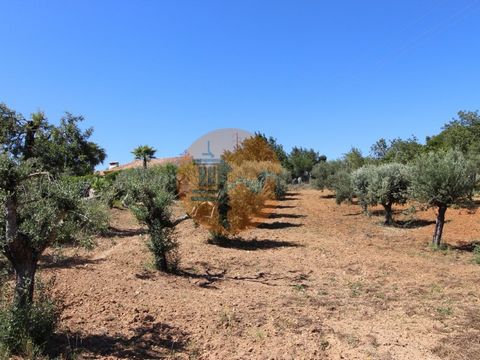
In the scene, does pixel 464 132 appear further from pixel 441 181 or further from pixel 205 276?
pixel 205 276

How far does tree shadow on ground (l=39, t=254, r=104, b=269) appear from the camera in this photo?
8.09 meters

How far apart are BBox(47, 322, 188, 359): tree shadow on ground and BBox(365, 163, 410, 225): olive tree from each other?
12.3m

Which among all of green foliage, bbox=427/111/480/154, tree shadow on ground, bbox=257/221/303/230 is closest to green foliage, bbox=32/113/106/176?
tree shadow on ground, bbox=257/221/303/230

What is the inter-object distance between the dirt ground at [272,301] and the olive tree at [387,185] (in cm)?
359

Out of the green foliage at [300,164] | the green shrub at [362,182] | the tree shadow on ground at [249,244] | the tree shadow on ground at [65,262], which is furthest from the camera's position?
the green foliage at [300,164]

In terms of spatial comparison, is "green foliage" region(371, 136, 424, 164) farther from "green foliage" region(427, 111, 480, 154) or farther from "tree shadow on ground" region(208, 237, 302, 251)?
"tree shadow on ground" region(208, 237, 302, 251)

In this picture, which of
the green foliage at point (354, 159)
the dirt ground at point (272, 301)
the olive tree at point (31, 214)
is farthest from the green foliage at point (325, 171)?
the olive tree at point (31, 214)

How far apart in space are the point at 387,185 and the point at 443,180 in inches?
167

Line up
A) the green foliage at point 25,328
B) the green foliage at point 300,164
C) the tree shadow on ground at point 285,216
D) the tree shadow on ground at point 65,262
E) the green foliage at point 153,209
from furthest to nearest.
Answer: the green foliage at point 300,164 → the tree shadow on ground at point 285,216 → the green foliage at point 153,209 → the tree shadow on ground at point 65,262 → the green foliage at point 25,328

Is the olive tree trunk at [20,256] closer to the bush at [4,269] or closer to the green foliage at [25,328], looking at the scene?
the green foliage at [25,328]

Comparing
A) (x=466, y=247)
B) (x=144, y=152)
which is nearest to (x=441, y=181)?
(x=466, y=247)

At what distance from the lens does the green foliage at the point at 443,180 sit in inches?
445

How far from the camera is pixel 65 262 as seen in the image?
8555mm

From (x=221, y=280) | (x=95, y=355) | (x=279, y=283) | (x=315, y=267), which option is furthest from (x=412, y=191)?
(x=95, y=355)
